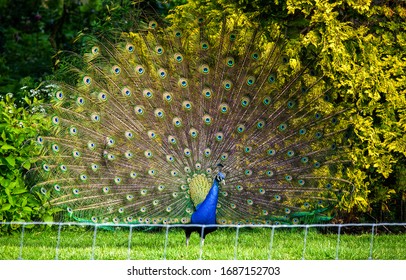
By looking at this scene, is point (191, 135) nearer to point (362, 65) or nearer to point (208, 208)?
point (208, 208)

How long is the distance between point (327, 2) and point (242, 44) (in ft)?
3.51

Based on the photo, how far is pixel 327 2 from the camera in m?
9.55

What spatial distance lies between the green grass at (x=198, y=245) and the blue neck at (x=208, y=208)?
11.2 inches

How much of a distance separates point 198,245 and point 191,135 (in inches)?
45.8

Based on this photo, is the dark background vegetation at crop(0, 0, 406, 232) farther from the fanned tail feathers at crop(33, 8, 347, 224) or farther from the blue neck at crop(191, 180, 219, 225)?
the blue neck at crop(191, 180, 219, 225)

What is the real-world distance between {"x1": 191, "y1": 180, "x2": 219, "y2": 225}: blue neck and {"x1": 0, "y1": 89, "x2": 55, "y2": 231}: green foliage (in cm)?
186

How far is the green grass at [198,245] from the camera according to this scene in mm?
8133

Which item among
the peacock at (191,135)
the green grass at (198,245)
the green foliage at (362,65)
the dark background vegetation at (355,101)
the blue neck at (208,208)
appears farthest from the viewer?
the green foliage at (362,65)

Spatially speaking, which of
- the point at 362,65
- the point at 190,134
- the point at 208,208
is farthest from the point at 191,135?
the point at 362,65

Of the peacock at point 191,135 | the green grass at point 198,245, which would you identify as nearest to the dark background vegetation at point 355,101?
the peacock at point 191,135

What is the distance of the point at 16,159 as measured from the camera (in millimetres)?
9305

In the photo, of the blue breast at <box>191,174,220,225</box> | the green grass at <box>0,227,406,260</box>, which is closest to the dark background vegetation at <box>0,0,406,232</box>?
the green grass at <box>0,227,406,260</box>

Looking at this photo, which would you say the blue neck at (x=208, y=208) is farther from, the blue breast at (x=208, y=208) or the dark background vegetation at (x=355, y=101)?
the dark background vegetation at (x=355, y=101)

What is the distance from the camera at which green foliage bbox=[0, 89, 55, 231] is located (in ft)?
30.1
